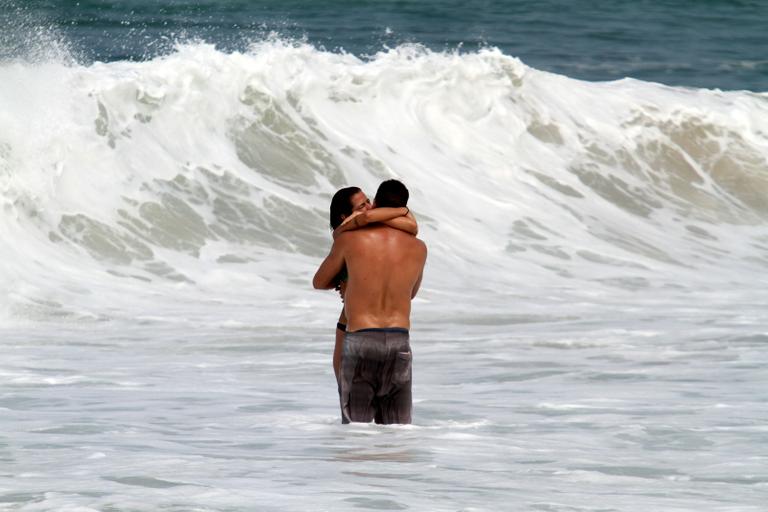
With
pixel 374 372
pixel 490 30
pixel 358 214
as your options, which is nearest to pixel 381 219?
pixel 358 214

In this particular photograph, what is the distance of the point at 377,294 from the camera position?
19.8 ft

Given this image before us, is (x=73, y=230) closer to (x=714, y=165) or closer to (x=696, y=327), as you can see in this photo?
→ (x=696, y=327)

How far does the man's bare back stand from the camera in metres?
6.04

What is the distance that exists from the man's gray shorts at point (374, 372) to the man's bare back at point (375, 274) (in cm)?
5

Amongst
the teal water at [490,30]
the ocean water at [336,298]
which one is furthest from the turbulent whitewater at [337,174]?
the teal water at [490,30]

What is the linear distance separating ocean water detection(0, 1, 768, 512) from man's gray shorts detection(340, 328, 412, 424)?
10 centimetres

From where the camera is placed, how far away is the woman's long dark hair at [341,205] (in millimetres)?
6047

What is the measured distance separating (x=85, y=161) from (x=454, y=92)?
224 inches

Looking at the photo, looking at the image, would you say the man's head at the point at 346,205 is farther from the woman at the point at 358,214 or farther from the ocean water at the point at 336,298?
the ocean water at the point at 336,298

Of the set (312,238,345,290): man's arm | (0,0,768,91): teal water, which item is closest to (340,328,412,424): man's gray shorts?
(312,238,345,290): man's arm

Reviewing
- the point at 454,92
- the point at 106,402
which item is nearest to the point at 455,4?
the point at 454,92

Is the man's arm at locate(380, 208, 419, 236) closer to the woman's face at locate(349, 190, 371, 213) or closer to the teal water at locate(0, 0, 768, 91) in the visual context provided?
the woman's face at locate(349, 190, 371, 213)

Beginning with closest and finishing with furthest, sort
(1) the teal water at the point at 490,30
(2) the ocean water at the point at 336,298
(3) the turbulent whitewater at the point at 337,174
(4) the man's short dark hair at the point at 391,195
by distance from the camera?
(2) the ocean water at the point at 336,298, (4) the man's short dark hair at the point at 391,195, (3) the turbulent whitewater at the point at 337,174, (1) the teal water at the point at 490,30

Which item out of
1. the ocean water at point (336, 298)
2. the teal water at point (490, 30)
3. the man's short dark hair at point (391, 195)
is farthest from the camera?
the teal water at point (490, 30)
